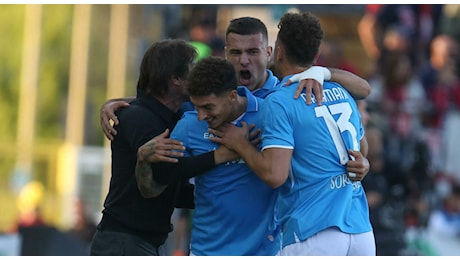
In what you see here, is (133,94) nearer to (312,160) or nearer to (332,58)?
(332,58)

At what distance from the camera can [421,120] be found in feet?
47.6

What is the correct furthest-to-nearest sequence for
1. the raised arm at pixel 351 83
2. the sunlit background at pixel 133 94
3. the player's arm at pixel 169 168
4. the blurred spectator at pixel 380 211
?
the sunlit background at pixel 133 94 → the blurred spectator at pixel 380 211 → the raised arm at pixel 351 83 → the player's arm at pixel 169 168

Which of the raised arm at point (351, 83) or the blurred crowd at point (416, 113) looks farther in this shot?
the blurred crowd at point (416, 113)

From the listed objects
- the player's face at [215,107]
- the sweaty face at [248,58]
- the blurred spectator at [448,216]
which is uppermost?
the sweaty face at [248,58]

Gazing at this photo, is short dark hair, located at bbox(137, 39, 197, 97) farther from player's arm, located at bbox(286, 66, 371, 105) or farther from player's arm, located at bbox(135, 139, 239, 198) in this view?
player's arm, located at bbox(286, 66, 371, 105)

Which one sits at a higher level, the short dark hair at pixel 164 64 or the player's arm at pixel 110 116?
the short dark hair at pixel 164 64

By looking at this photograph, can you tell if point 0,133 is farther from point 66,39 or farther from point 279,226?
point 279,226

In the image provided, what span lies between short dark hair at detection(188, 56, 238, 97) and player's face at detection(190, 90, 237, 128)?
0.03m

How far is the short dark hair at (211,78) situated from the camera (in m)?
5.37

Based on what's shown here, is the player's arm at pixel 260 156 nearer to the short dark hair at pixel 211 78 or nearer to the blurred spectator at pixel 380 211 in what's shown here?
the short dark hair at pixel 211 78

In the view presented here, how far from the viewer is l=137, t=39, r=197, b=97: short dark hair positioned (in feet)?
19.3

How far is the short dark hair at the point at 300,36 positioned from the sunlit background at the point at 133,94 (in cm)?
502

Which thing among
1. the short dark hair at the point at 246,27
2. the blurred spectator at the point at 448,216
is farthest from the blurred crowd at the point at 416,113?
the short dark hair at the point at 246,27

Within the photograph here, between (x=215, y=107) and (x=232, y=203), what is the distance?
1.87 ft
